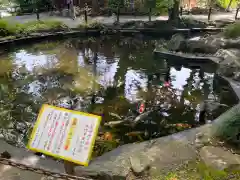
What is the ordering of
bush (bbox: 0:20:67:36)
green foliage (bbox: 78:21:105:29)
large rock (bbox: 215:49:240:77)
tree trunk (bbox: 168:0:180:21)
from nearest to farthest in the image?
large rock (bbox: 215:49:240:77), bush (bbox: 0:20:67:36), green foliage (bbox: 78:21:105:29), tree trunk (bbox: 168:0:180:21)

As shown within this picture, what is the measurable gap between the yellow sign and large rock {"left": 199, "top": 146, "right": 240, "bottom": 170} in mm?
2978

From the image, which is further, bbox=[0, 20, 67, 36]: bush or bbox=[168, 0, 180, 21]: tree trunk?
bbox=[168, 0, 180, 21]: tree trunk

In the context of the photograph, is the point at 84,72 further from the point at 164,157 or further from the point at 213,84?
the point at 164,157

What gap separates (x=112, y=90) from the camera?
1153 centimetres

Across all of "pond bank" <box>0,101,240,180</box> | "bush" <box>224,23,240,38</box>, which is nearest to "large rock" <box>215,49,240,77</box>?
"bush" <box>224,23,240,38</box>

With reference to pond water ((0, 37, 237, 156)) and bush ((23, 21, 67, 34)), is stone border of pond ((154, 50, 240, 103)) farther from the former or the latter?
bush ((23, 21, 67, 34))

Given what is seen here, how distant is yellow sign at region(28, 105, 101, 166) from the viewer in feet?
13.9

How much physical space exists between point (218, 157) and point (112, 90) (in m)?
6.37

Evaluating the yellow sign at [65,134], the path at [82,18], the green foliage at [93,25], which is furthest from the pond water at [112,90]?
the path at [82,18]

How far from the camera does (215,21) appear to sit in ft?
76.2

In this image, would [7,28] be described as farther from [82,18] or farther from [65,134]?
[65,134]

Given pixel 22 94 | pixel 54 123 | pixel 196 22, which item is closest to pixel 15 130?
pixel 22 94

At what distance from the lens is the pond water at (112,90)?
875 centimetres

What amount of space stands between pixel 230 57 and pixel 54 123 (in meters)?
12.0
